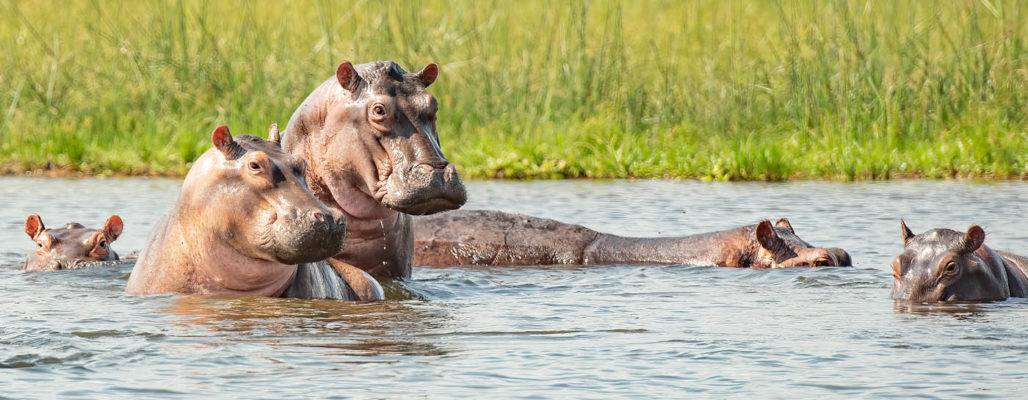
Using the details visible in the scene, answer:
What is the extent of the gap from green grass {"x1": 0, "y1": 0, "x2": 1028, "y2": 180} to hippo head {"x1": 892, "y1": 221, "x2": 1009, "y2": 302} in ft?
18.4

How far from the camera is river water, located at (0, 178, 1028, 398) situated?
500 centimetres

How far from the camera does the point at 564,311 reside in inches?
264

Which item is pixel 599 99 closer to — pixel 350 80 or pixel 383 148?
pixel 350 80

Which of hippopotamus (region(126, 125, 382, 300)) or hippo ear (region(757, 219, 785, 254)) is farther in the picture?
hippo ear (region(757, 219, 785, 254))

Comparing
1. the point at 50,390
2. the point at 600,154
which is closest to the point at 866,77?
the point at 600,154

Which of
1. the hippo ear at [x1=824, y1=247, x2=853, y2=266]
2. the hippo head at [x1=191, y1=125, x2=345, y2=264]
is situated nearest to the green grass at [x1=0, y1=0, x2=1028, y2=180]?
the hippo ear at [x1=824, y1=247, x2=853, y2=266]

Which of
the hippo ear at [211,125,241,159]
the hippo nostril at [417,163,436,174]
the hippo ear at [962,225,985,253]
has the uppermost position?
the hippo ear at [211,125,241,159]

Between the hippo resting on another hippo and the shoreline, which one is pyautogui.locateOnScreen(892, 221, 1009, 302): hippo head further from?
the shoreline

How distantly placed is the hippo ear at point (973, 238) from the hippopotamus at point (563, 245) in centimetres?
165

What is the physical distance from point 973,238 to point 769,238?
1.74 meters

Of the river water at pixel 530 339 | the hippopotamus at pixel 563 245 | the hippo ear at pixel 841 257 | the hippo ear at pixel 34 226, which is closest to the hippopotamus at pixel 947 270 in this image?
the river water at pixel 530 339

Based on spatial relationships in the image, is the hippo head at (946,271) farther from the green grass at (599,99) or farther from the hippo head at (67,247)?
the green grass at (599,99)

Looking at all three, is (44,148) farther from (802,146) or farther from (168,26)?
(802,146)

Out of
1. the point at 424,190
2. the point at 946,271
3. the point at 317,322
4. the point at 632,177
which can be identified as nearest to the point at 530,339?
the point at 317,322
